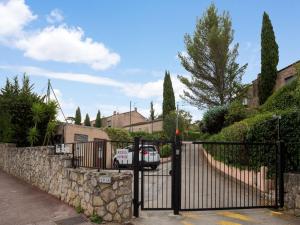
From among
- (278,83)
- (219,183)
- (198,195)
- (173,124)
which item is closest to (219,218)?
(198,195)

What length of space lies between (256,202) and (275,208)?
68 cm

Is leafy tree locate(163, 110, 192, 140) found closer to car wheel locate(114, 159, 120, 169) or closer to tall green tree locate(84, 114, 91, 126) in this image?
car wheel locate(114, 159, 120, 169)

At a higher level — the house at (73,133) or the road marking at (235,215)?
the house at (73,133)

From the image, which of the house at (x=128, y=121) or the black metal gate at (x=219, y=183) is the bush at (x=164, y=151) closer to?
the black metal gate at (x=219, y=183)

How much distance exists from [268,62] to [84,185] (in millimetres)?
21526

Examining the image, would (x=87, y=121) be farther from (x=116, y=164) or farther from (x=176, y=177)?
(x=176, y=177)

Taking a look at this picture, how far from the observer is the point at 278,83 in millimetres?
27625

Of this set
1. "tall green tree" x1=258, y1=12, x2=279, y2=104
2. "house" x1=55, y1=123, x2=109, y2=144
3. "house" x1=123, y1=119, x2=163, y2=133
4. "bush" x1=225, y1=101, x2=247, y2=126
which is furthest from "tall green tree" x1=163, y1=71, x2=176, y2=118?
"bush" x1=225, y1=101, x2=247, y2=126

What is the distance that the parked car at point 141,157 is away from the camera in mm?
9562

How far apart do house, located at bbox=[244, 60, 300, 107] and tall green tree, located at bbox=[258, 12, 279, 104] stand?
1.19 ft

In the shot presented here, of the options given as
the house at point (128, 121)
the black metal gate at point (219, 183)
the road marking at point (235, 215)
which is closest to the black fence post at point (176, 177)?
the black metal gate at point (219, 183)

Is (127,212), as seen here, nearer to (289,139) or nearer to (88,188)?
(88,188)

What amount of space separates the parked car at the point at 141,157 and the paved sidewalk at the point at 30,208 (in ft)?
6.15

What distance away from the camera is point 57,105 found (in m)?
23.1
